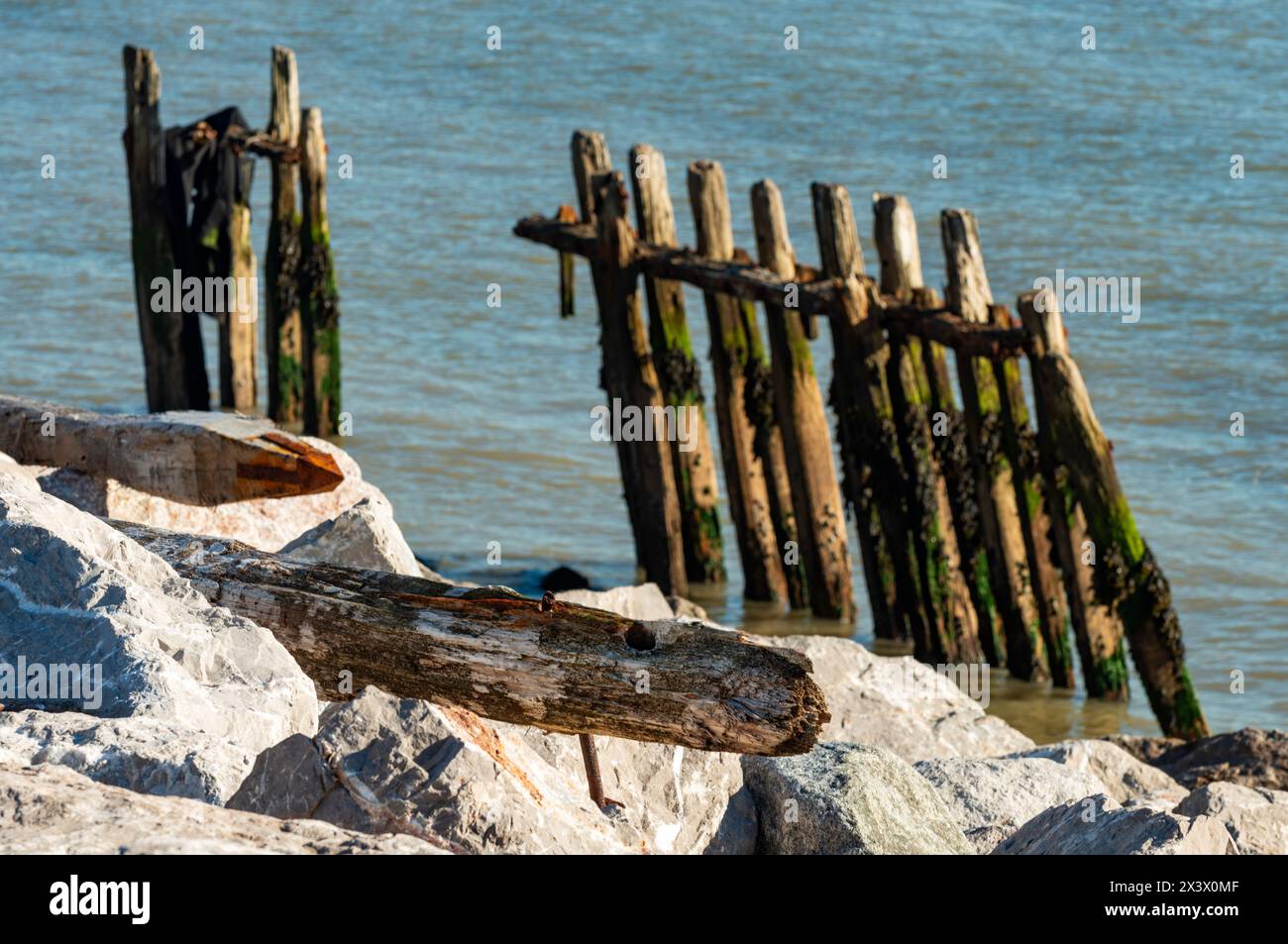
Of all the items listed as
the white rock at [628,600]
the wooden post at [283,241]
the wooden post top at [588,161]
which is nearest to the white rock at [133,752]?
the white rock at [628,600]

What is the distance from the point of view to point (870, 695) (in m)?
7.02

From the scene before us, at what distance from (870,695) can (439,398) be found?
760 cm

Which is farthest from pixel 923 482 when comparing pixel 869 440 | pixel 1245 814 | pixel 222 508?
pixel 1245 814

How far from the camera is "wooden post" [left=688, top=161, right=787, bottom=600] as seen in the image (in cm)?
976

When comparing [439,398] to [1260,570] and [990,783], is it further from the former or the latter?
[990,783]

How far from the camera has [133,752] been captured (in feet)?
12.6

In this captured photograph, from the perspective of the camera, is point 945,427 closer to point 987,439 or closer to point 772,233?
point 987,439

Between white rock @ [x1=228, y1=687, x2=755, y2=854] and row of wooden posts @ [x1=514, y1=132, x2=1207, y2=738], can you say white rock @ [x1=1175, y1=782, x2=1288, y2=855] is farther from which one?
row of wooden posts @ [x1=514, y1=132, x2=1207, y2=738]

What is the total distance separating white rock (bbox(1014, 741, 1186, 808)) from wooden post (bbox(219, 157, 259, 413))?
829 cm

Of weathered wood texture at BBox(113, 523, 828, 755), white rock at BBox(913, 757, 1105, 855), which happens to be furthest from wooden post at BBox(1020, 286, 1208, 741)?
weathered wood texture at BBox(113, 523, 828, 755)

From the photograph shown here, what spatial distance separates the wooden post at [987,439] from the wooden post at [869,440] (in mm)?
458

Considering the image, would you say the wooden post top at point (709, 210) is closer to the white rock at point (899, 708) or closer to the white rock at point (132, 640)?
the white rock at point (899, 708)

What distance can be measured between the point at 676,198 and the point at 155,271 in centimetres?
1013
